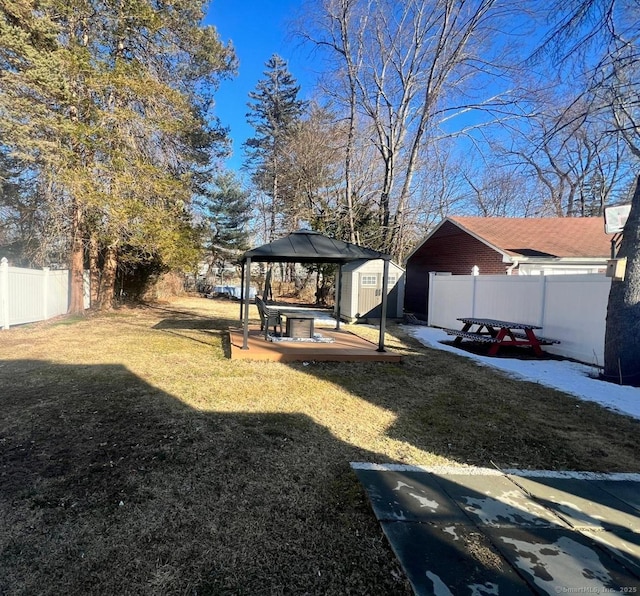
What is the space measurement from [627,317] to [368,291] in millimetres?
8716

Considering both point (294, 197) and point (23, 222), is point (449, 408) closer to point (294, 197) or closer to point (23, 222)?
point (23, 222)

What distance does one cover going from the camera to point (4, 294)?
27.6 feet

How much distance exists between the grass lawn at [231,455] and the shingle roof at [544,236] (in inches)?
307

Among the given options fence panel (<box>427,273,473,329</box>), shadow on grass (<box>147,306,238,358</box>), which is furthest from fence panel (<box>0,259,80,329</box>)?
fence panel (<box>427,273,473,329</box>)

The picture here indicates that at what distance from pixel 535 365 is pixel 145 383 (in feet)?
21.6

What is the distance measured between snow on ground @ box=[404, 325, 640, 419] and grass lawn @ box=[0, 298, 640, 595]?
1.17ft

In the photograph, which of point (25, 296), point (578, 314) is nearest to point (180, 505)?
point (578, 314)

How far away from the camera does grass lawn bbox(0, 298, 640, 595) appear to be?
188cm

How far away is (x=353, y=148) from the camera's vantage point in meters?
17.5

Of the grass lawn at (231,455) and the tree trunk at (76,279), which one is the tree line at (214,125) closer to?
the tree trunk at (76,279)

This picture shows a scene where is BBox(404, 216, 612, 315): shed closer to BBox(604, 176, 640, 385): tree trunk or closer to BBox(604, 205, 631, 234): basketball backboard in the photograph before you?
BBox(604, 205, 631, 234): basketball backboard

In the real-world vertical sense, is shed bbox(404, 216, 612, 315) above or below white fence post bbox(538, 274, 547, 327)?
above

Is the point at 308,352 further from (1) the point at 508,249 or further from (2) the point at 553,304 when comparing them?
(1) the point at 508,249

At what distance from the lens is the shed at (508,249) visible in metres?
12.0
